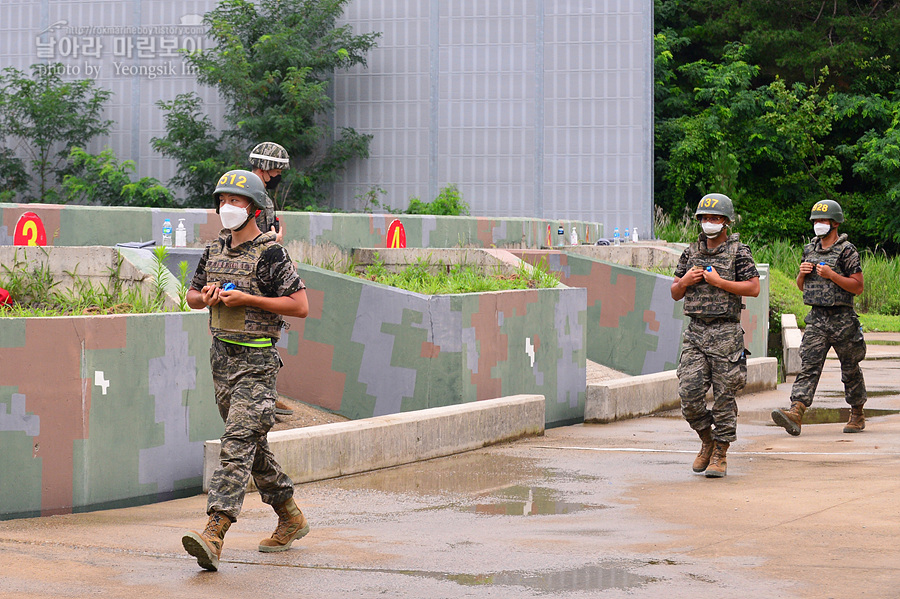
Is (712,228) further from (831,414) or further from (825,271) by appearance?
(831,414)

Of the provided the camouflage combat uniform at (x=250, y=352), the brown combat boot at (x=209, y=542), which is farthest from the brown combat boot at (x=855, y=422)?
the brown combat boot at (x=209, y=542)

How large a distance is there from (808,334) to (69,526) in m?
6.95

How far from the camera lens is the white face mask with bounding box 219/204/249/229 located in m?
5.91

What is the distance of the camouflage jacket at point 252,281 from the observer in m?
5.86

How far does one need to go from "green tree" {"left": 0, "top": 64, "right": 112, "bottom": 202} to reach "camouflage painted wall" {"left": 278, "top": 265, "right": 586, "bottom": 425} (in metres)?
17.7

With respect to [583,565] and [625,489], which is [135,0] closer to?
[625,489]

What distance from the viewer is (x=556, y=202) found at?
2644cm

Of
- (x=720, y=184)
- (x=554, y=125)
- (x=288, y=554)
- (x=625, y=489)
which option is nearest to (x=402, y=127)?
(x=554, y=125)

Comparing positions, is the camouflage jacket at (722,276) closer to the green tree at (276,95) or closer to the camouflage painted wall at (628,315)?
the camouflage painted wall at (628,315)

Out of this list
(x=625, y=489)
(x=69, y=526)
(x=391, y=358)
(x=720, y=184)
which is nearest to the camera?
(x=69, y=526)

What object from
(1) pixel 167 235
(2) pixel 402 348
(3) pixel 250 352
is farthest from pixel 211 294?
(1) pixel 167 235

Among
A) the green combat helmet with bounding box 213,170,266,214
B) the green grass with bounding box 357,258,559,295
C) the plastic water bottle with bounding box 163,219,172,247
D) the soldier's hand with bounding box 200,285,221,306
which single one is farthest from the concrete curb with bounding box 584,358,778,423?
the soldier's hand with bounding box 200,285,221,306

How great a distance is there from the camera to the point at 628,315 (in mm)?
15742

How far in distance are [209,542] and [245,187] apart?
1.76m
